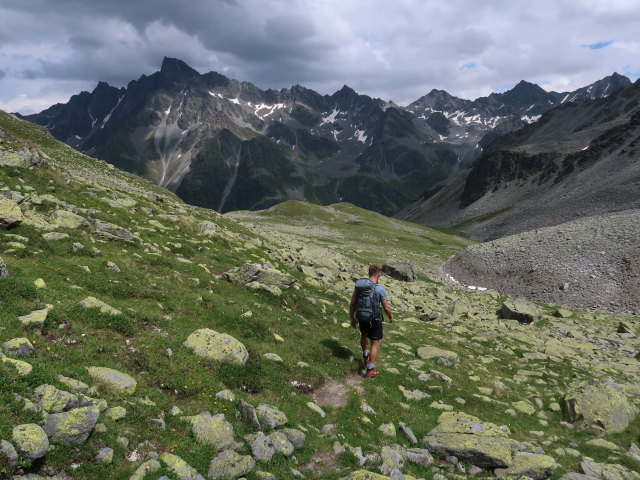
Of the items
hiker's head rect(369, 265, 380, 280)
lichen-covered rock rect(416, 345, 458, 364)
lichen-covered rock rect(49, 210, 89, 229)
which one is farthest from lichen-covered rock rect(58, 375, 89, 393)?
lichen-covered rock rect(416, 345, 458, 364)

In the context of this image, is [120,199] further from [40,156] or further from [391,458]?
[391,458]

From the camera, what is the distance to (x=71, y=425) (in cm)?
775

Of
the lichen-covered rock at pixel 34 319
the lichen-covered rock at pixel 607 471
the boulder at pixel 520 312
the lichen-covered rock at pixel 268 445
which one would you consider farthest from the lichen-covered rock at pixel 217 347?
the boulder at pixel 520 312

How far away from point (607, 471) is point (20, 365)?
56.2 feet

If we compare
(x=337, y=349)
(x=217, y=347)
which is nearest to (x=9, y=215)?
(x=217, y=347)

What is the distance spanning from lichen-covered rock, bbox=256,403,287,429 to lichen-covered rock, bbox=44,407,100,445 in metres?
4.40

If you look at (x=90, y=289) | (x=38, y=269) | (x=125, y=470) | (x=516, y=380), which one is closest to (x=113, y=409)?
(x=125, y=470)

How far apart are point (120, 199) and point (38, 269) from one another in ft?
57.8

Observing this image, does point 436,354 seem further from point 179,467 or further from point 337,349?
point 179,467

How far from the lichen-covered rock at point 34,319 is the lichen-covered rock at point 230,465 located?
721 centimetres

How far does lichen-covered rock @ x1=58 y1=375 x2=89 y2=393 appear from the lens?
888 cm

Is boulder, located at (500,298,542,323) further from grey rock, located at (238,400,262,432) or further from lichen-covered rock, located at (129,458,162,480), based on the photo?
lichen-covered rock, located at (129,458,162,480)

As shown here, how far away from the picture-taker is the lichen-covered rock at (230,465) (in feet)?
27.7

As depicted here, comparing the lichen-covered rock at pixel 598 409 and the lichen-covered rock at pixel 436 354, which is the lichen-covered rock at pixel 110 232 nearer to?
the lichen-covered rock at pixel 436 354
